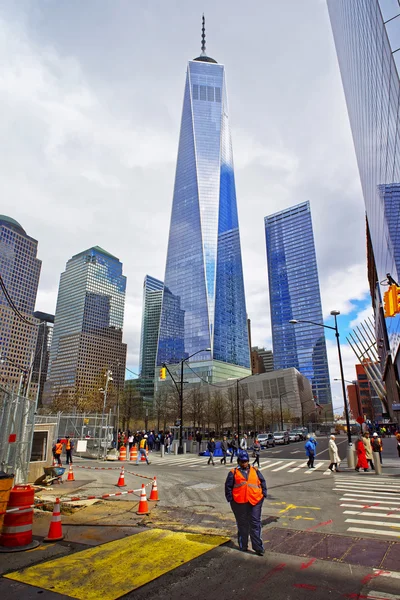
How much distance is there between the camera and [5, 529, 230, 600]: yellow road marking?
15.3 feet

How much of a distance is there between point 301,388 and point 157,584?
4859 inches

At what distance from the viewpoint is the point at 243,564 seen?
536 centimetres

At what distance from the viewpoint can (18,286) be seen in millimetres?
85375

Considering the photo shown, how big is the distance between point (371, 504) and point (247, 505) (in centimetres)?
611

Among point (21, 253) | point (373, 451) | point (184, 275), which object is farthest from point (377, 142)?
point (184, 275)

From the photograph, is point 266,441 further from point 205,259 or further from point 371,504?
point 205,259

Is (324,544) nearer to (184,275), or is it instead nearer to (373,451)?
(373,451)

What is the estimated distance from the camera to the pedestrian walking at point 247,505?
588cm

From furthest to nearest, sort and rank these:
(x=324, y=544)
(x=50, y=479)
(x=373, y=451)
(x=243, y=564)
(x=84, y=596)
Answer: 1. (x=373, y=451)
2. (x=50, y=479)
3. (x=324, y=544)
4. (x=243, y=564)
5. (x=84, y=596)

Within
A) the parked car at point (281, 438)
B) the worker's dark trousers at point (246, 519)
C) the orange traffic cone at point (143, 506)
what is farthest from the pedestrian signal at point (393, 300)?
the parked car at point (281, 438)

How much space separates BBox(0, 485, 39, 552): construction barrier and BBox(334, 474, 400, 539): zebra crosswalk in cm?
635

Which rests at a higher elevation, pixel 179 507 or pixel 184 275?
pixel 184 275

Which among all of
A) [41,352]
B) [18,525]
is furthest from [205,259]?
[18,525]

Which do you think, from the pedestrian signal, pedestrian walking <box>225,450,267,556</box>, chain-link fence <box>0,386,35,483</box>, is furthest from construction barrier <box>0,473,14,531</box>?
the pedestrian signal
